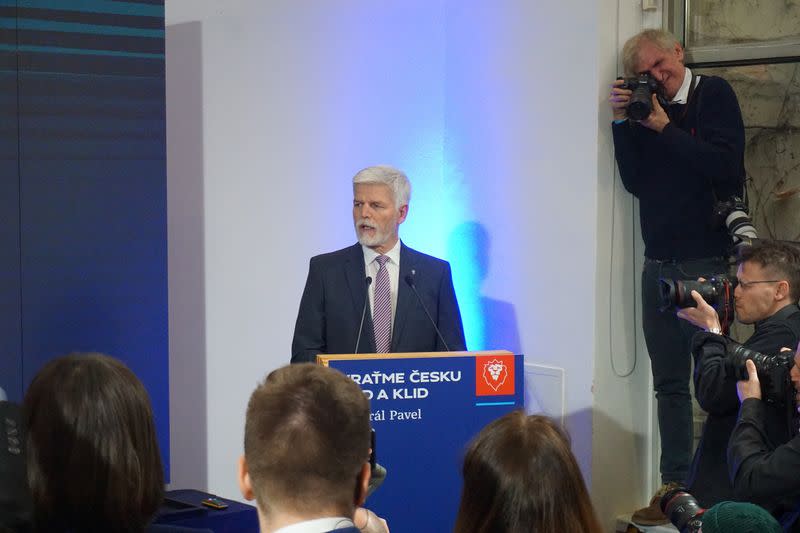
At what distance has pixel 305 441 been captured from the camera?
1576 millimetres

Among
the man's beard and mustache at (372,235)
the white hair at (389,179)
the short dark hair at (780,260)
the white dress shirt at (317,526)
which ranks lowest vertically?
the white dress shirt at (317,526)

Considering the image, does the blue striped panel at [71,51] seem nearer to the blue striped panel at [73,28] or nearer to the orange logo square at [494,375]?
the blue striped panel at [73,28]

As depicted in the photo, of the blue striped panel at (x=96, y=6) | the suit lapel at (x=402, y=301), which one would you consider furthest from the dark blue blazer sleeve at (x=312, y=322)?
the blue striped panel at (x=96, y=6)

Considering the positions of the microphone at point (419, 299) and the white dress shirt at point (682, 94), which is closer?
the microphone at point (419, 299)

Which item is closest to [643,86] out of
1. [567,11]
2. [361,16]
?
[567,11]

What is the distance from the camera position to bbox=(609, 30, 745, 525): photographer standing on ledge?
13.8 ft

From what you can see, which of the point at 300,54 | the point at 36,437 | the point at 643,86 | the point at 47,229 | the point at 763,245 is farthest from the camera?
the point at 300,54

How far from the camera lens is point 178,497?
3240mm

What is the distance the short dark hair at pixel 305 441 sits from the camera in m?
1.57

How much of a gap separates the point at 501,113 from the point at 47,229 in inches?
82.3

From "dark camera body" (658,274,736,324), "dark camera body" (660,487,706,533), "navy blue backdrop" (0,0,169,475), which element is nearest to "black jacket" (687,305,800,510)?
"dark camera body" (658,274,736,324)

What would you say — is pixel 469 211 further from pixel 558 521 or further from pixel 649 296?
pixel 558 521

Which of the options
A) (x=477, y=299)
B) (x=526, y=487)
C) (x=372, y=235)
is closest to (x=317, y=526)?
(x=526, y=487)

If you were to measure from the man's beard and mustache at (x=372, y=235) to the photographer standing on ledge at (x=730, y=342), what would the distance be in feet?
3.95
